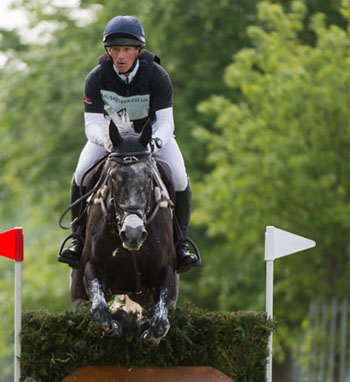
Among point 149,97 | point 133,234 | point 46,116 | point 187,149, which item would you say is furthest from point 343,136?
point 133,234

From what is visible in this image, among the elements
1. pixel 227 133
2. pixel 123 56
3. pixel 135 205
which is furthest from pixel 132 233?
pixel 227 133

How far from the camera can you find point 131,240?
643 centimetres

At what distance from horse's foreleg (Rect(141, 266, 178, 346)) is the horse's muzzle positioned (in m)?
0.69

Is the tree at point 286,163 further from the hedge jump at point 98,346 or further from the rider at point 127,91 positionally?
the hedge jump at point 98,346

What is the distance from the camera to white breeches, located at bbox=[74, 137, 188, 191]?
784 cm

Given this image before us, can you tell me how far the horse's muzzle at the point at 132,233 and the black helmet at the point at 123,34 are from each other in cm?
157

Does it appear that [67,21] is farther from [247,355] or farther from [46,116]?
[247,355]

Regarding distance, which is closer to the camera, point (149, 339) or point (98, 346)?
point (149, 339)

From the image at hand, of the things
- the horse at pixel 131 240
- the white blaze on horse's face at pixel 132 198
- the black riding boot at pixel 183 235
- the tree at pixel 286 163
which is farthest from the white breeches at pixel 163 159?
the tree at pixel 286 163

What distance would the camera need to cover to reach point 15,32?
22219 millimetres

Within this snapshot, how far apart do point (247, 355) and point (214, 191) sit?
30.9ft

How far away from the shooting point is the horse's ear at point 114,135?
6.80m

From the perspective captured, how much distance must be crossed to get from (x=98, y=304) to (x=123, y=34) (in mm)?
2089

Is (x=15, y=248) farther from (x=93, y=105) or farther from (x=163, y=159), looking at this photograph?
(x=163, y=159)
